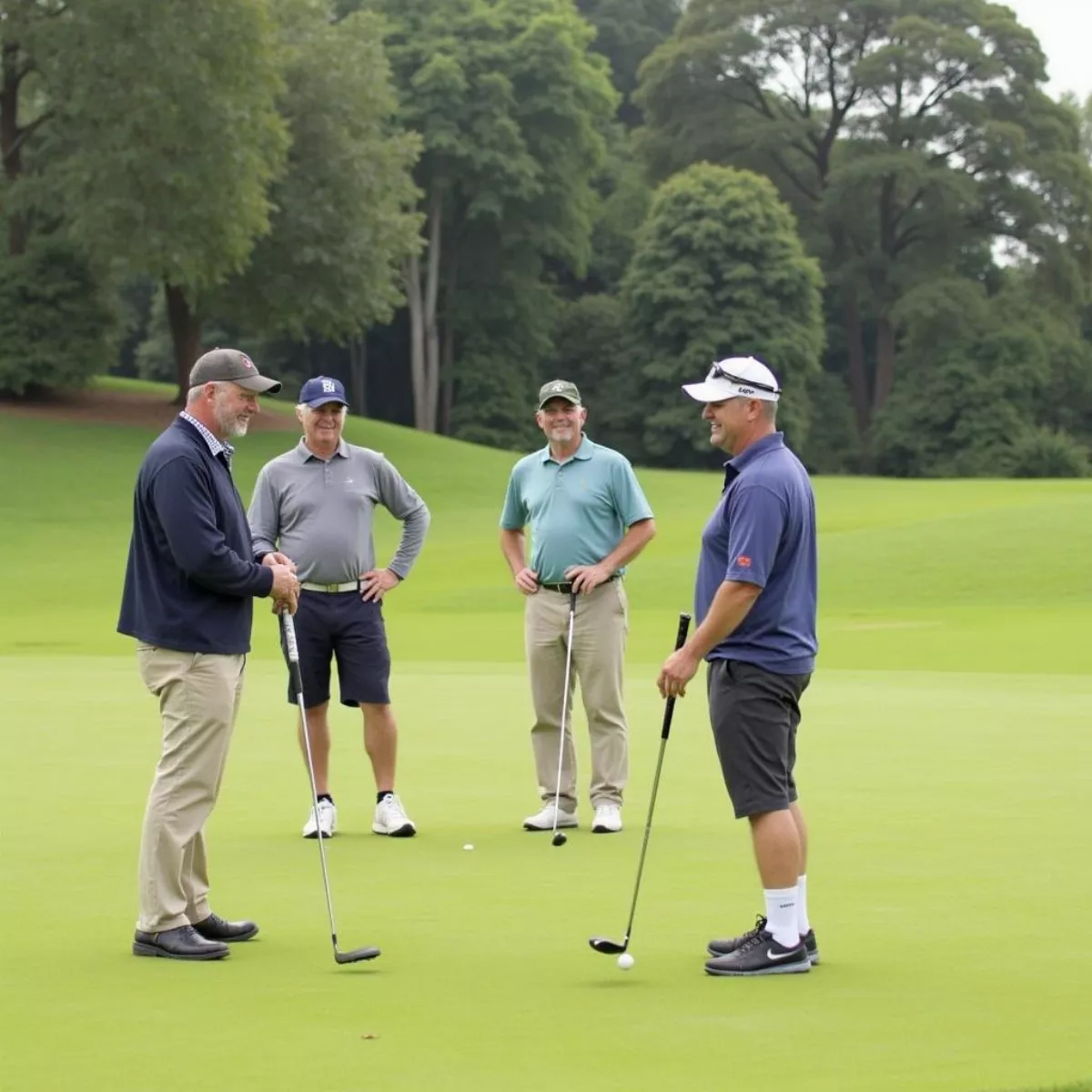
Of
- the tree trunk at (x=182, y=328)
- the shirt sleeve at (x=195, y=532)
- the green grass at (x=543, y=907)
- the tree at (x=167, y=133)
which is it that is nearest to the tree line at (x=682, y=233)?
the tree trunk at (x=182, y=328)

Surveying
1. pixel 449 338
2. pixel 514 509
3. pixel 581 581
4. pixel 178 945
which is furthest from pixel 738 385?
pixel 449 338

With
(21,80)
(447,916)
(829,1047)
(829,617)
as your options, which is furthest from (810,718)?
(21,80)

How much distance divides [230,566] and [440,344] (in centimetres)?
6798

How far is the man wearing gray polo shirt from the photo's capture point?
10094 mm

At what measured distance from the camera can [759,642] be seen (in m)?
7.10

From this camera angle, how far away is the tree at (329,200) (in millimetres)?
55000

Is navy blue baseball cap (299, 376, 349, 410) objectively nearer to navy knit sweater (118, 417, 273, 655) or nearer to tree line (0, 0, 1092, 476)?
navy knit sweater (118, 417, 273, 655)

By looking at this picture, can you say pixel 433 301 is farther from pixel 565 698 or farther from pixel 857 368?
pixel 565 698

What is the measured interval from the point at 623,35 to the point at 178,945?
266 ft

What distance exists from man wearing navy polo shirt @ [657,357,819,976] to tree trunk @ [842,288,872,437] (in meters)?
70.0

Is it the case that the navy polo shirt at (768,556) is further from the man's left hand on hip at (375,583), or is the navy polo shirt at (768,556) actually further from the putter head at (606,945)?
the man's left hand on hip at (375,583)

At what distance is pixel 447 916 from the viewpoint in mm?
7965

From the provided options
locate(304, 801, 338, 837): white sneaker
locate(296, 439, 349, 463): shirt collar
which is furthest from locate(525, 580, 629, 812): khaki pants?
locate(296, 439, 349, 463): shirt collar

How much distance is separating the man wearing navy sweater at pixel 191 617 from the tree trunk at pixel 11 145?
47.6 meters
